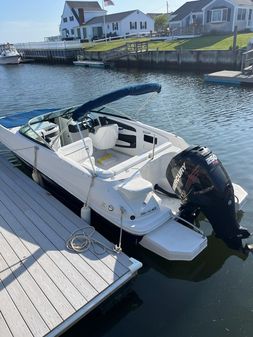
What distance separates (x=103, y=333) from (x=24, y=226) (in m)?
2.27

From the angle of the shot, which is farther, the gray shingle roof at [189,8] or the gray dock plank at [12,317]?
the gray shingle roof at [189,8]

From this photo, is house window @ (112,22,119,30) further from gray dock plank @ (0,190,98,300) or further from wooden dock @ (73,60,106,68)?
gray dock plank @ (0,190,98,300)

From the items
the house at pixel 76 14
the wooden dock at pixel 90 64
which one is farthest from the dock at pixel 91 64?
the house at pixel 76 14

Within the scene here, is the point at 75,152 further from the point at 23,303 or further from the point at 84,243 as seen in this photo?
the point at 23,303

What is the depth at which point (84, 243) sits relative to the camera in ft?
14.6

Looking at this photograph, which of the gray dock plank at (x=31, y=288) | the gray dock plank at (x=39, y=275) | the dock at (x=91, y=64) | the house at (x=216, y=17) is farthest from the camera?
the house at (x=216, y=17)

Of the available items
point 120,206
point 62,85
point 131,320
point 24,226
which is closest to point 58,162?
point 24,226

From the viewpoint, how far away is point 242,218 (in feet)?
18.2

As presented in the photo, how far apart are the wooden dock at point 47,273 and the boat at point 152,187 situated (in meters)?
0.53

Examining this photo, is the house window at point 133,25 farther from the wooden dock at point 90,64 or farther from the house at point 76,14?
the wooden dock at point 90,64

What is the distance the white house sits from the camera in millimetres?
44625

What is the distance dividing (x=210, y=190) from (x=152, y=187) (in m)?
0.94

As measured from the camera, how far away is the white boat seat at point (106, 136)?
666cm

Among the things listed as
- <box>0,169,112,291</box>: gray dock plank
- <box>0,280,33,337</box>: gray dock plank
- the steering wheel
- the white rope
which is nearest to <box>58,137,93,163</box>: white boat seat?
the steering wheel
